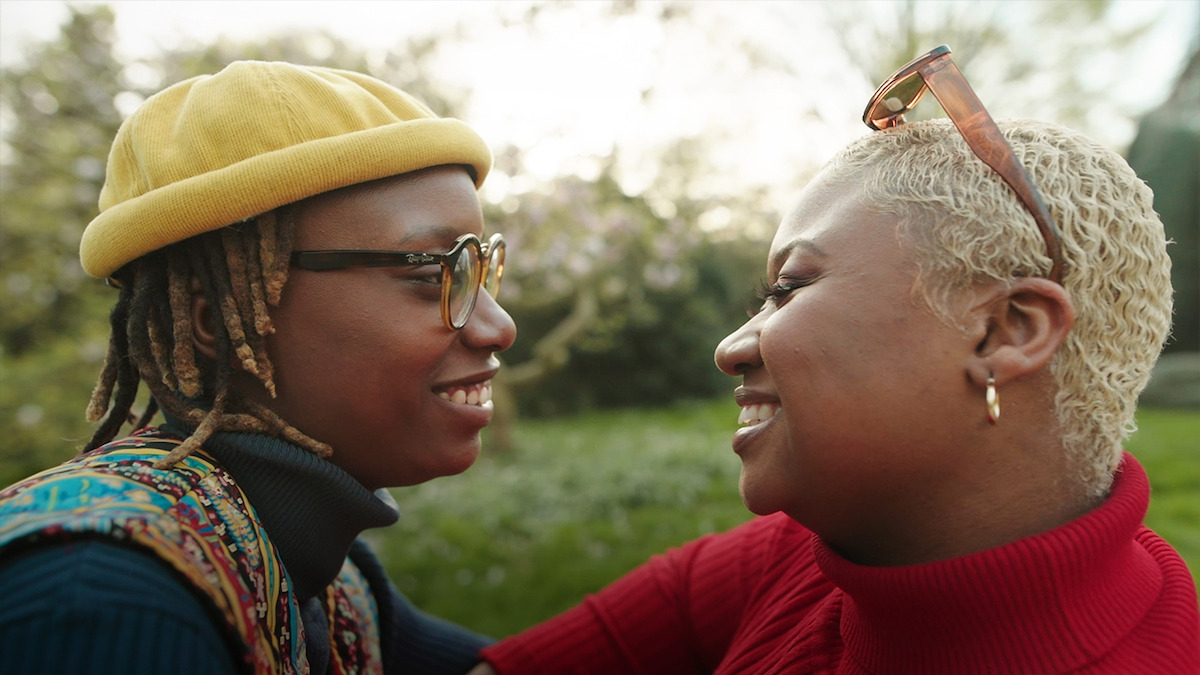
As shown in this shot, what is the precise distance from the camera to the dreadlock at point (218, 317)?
192 centimetres

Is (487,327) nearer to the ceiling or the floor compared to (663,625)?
nearer to the ceiling

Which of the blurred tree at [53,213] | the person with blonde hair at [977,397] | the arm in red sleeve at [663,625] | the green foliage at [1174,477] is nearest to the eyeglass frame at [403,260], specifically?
the person with blonde hair at [977,397]

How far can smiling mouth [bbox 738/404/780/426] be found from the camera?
1761 mm

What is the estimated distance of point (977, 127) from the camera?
1614mm

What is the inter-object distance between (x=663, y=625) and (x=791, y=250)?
126cm

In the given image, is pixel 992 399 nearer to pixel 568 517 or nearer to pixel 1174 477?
pixel 1174 477

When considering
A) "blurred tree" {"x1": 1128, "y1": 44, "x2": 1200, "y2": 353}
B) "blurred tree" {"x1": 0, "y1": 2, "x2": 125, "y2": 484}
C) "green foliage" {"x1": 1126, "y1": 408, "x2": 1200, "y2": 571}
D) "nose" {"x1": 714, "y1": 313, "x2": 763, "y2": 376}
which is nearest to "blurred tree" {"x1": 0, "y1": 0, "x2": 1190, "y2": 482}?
"blurred tree" {"x1": 0, "y1": 2, "x2": 125, "y2": 484}

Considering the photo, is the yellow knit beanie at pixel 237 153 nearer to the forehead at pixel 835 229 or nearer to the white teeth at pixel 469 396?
the white teeth at pixel 469 396

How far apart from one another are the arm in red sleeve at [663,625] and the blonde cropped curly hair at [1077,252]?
101 centimetres

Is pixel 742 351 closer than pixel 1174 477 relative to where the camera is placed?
Yes

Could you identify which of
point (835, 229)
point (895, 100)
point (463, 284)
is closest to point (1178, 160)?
point (895, 100)

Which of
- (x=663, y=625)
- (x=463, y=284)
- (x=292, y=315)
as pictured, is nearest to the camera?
(x=292, y=315)

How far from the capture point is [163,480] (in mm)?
1616

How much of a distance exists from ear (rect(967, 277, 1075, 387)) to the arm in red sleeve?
3.26 feet
